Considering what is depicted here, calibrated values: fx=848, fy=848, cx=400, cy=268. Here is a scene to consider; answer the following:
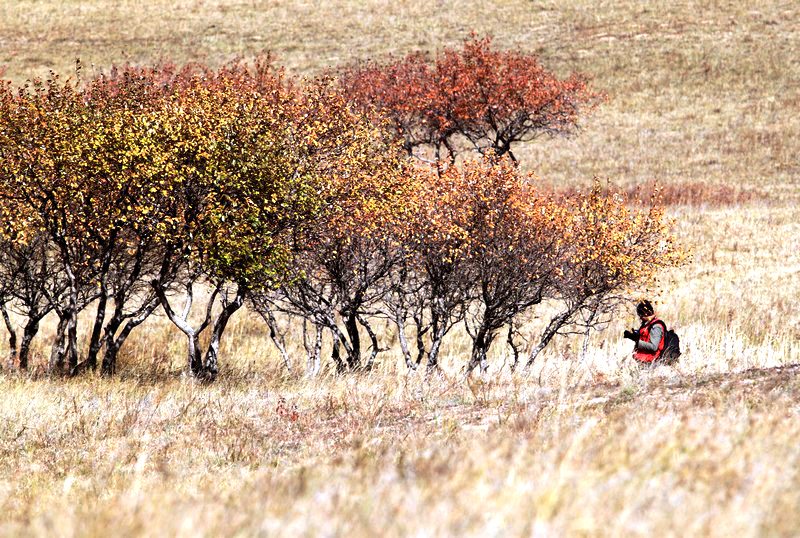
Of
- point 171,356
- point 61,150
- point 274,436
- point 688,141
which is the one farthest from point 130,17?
point 274,436

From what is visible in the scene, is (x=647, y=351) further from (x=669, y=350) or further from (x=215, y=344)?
(x=215, y=344)

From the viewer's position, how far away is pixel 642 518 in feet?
12.9

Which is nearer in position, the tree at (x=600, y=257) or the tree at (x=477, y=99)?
the tree at (x=600, y=257)

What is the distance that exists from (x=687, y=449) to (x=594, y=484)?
1.01 m

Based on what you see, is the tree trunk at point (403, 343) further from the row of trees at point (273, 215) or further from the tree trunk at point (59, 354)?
the tree trunk at point (59, 354)

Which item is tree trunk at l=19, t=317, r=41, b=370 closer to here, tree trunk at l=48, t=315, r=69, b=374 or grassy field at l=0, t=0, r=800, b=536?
tree trunk at l=48, t=315, r=69, b=374

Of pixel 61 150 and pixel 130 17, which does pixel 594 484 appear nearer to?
pixel 61 150

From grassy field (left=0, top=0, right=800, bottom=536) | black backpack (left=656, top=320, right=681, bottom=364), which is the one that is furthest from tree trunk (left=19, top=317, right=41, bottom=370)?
black backpack (left=656, top=320, right=681, bottom=364)

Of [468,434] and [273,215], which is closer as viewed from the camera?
[468,434]

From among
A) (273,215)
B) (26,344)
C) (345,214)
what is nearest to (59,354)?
(26,344)

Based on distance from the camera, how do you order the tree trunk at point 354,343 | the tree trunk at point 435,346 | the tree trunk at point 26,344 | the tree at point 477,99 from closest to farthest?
the tree trunk at point 435,346 < the tree trunk at point 354,343 < the tree trunk at point 26,344 < the tree at point 477,99

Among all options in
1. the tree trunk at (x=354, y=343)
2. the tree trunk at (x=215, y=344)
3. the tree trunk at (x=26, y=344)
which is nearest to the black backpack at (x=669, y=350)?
the tree trunk at (x=354, y=343)

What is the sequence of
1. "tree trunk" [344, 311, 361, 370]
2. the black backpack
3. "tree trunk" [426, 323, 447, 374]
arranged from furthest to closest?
"tree trunk" [344, 311, 361, 370] < "tree trunk" [426, 323, 447, 374] < the black backpack

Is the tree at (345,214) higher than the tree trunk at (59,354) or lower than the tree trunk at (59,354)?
higher
